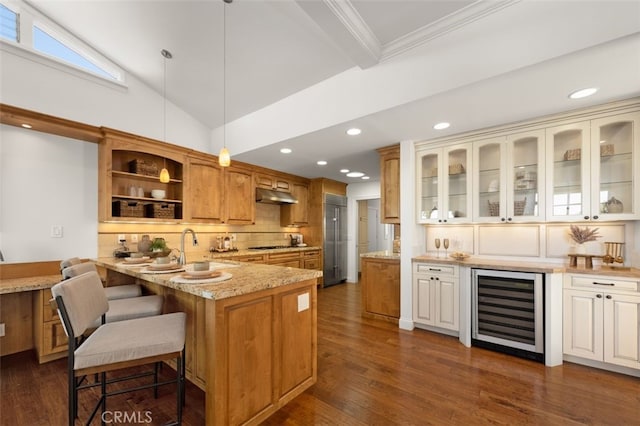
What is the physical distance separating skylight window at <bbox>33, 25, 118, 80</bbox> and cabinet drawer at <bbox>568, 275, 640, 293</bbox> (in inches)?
230

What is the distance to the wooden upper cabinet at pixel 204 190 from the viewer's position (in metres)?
4.11

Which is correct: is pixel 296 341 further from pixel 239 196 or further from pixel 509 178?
pixel 239 196

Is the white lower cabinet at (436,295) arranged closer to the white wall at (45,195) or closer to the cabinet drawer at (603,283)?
the cabinet drawer at (603,283)

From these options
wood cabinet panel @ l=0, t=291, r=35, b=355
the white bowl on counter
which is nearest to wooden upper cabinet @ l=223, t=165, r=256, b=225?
the white bowl on counter

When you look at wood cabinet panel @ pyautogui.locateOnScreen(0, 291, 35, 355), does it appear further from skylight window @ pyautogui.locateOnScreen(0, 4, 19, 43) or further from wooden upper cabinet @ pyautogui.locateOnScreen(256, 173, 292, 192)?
wooden upper cabinet @ pyautogui.locateOnScreen(256, 173, 292, 192)

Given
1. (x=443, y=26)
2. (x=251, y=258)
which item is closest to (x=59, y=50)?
(x=251, y=258)

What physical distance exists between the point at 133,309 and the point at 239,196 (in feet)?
9.32

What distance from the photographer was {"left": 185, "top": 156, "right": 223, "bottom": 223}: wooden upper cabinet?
4113 millimetres

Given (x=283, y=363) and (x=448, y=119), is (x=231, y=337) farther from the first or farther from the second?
(x=448, y=119)

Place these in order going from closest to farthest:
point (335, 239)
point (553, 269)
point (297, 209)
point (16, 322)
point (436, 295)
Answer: point (553, 269), point (16, 322), point (436, 295), point (297, 209), point (335, 239)

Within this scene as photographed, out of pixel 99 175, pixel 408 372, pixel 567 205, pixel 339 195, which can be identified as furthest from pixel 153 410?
pixel 339 195

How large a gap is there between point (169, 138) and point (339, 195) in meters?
3.78

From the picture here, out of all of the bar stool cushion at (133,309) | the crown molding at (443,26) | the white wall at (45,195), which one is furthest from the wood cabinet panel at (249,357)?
the white wall at (45,195)

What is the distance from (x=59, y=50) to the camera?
10.3ft
